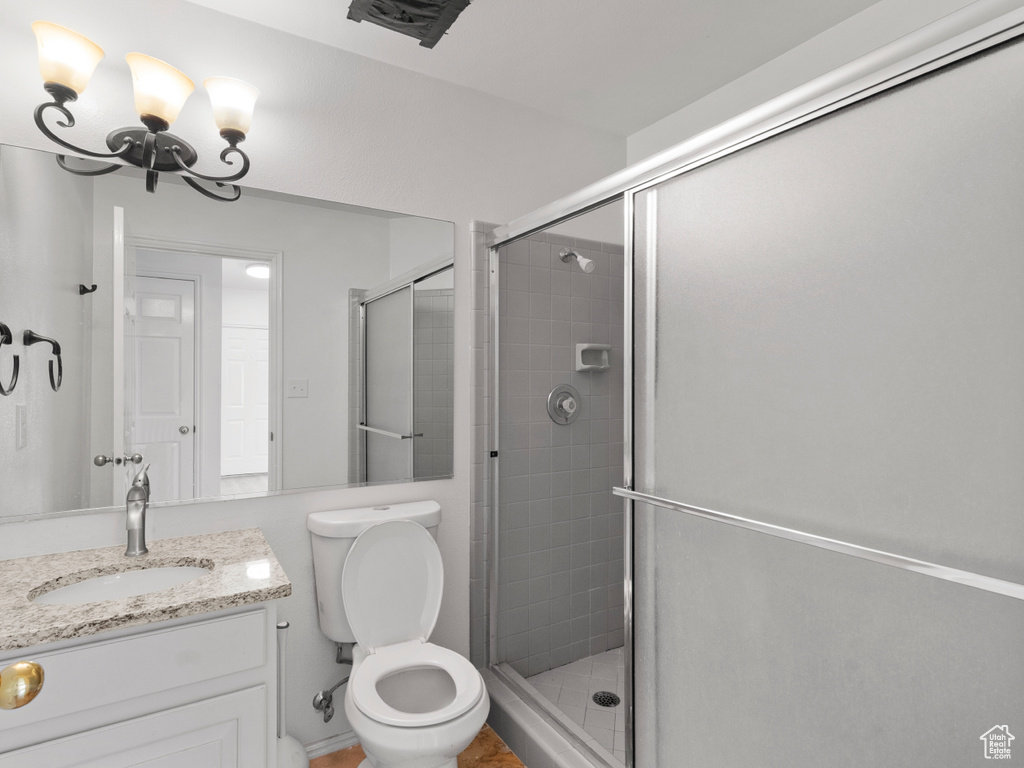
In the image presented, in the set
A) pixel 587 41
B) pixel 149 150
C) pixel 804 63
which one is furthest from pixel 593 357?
pixel 149 150

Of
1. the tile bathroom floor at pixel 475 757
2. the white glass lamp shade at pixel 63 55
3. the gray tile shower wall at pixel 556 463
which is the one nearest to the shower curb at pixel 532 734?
the tile bathroom floor at pixel 475 757

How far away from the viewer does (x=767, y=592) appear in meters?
1.17

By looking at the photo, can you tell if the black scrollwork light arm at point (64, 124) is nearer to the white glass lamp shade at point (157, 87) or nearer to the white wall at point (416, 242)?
the white glass lamp shade at point (157, 87)

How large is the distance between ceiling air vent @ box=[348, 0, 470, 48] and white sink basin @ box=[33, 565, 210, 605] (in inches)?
65.2

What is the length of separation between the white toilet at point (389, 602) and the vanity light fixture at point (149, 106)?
1138 mm

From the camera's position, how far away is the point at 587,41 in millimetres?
1926

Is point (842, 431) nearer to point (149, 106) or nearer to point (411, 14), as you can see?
point (411, 14)

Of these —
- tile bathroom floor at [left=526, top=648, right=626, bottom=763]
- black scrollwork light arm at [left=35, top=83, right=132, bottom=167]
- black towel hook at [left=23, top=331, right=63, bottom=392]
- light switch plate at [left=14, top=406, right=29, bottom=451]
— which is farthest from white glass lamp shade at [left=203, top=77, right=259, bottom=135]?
tile bathroom floor at [left=526, top=648, right=626, bottom=763]

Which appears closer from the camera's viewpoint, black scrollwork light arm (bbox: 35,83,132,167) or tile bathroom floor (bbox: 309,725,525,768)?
black scrollwork light arm (bbox: 35,83,132,167)

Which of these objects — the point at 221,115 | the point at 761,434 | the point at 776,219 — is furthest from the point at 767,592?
the point at 221,115

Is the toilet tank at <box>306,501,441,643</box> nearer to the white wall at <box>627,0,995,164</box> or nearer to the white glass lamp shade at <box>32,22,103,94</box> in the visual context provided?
the white glass lamp shade at <box>32,22,103,94</box>

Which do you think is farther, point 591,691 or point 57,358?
point 591,691

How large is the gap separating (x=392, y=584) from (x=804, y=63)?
2.26m

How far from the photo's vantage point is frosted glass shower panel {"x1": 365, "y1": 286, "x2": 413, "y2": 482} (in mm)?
2004
